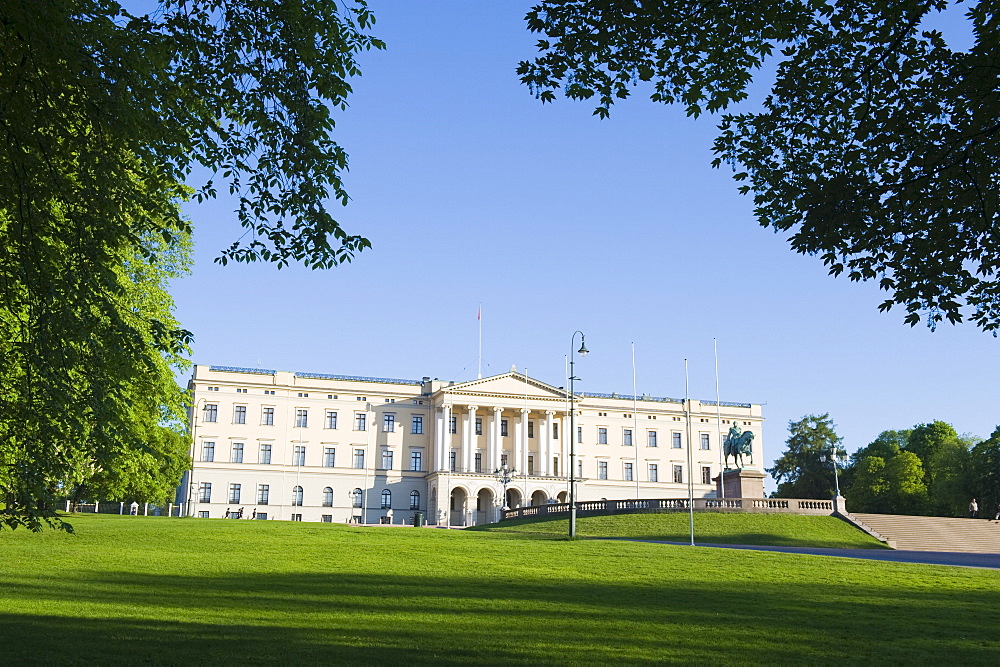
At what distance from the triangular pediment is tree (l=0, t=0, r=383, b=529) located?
72850 mm

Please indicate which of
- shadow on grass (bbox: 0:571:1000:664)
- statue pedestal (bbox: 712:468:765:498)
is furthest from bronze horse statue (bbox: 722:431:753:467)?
shadow on grass (bbox: 0:571:1000:664)

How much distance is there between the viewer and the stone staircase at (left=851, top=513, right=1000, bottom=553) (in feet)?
151

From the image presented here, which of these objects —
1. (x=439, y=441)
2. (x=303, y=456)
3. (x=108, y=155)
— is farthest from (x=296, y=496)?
(x=108, y=155)

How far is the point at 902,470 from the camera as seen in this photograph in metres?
79.4

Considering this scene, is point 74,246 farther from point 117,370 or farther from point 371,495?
point 371,495

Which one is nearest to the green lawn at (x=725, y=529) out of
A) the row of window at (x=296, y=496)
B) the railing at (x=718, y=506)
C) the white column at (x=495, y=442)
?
the railing at (x=718, y=506)

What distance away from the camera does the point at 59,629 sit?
427 inches

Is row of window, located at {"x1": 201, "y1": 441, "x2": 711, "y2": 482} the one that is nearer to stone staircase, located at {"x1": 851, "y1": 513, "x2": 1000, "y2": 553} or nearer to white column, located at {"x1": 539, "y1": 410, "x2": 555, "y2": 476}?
white column, located at {"x1": 539, "y1": 410, "x2": 555, "y2": 476}

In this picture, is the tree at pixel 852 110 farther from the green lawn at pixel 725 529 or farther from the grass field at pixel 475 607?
the green lawn at pixel 725 529

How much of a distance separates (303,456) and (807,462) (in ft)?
165

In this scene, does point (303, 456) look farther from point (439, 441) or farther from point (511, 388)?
point (511, 388)

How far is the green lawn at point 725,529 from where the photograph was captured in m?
42.1

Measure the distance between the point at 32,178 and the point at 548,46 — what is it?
6.05 metres

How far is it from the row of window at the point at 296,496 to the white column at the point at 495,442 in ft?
25.0
